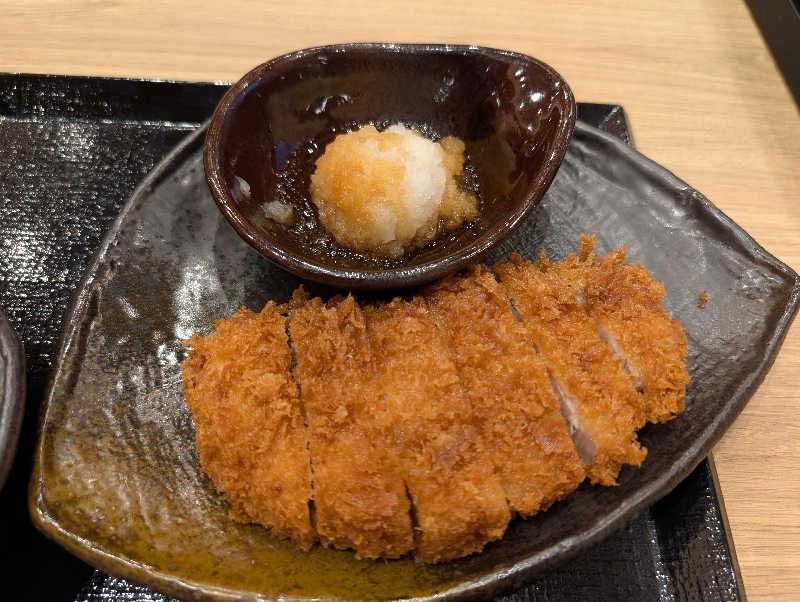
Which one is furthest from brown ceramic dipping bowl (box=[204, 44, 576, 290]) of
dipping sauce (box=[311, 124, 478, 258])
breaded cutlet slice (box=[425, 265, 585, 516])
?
breaded cutlet slice (box=[425, 265, 585, 516])

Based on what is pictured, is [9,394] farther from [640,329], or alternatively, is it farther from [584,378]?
[640,329]

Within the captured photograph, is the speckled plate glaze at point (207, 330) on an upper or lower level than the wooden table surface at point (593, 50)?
lower

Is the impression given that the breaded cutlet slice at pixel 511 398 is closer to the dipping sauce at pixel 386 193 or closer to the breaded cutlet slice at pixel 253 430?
the dipping sauce at pixel 386 193

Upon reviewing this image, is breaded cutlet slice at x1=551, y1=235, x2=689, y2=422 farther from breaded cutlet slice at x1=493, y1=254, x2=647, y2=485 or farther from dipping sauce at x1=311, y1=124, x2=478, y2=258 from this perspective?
dipping sauce at x1=311, y1=124, x2=478, y2=258

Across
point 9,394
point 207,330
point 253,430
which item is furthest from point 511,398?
point 9,394

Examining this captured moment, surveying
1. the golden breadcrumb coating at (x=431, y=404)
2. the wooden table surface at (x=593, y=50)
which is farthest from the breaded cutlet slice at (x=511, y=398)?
the wooden table surface at (x=593, y=50)

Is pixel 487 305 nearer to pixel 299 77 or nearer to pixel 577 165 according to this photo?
pixel 577 165
